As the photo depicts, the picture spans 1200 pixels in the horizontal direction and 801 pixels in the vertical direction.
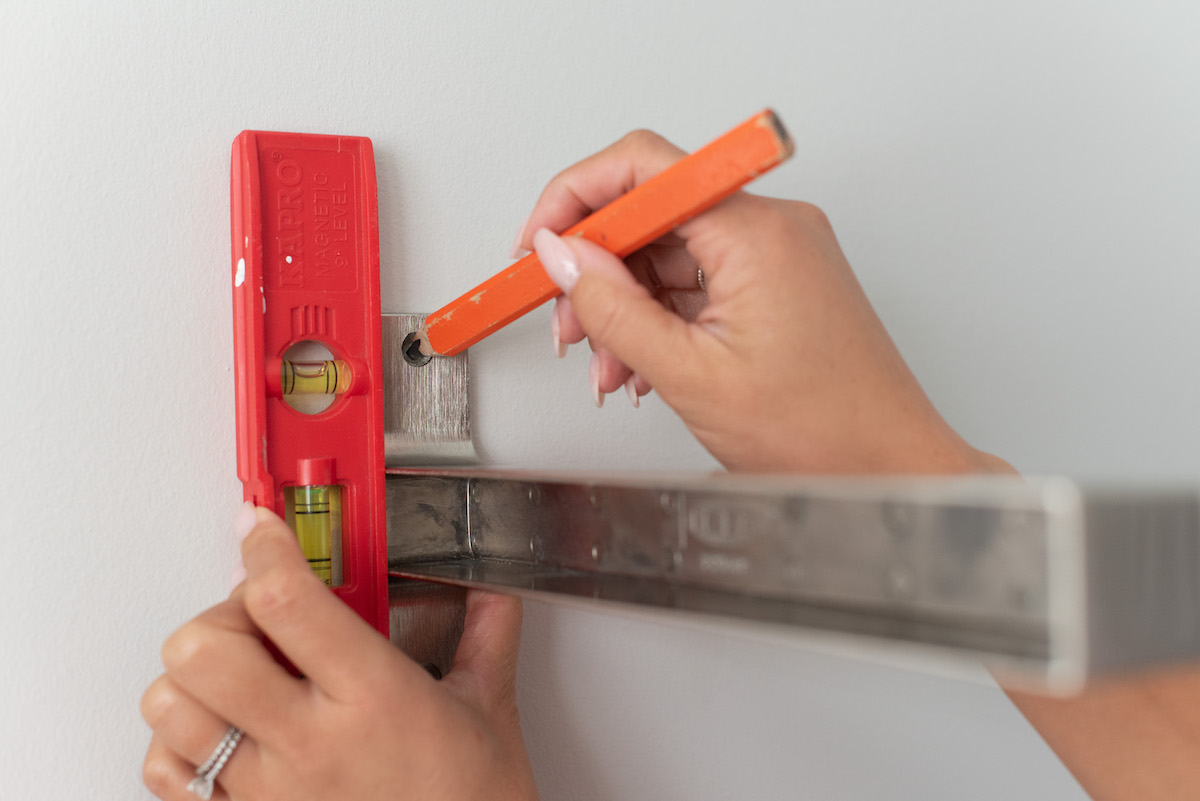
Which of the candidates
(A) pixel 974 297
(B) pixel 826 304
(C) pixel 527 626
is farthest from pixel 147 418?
(A) pixel 974 297

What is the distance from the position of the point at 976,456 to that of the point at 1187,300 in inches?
22.4

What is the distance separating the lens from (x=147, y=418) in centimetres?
61

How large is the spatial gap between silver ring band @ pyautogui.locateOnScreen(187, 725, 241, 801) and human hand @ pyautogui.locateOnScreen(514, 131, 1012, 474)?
0.31m

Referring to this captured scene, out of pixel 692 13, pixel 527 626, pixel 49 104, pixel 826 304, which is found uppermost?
Answer: pixel 692 13

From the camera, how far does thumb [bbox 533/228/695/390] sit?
0.55 m

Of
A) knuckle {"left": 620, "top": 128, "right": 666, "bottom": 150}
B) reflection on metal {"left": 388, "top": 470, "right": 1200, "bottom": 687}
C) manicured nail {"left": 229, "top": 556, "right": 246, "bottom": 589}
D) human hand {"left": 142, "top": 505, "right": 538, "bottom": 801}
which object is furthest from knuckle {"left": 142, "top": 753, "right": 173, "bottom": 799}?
knuckle {"left": 620, "top": 128, "right": 666, "bottom": 150}

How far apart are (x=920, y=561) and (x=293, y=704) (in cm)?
35

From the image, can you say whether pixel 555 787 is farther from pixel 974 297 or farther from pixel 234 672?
pixel 974 297

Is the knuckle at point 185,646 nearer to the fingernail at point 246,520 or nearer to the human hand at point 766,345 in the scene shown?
the fingernail at point 246,520

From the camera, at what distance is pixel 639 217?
0.52m

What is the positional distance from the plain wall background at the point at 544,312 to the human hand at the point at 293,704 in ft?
0.35

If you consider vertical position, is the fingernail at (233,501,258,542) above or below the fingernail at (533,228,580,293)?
below

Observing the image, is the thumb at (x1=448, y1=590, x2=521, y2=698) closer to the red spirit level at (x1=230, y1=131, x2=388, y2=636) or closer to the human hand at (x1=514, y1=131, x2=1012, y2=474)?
the red spirit level at (x1=230, y1=131, x2=388, y2=636)

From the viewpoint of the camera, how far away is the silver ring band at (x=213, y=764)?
515 mm
